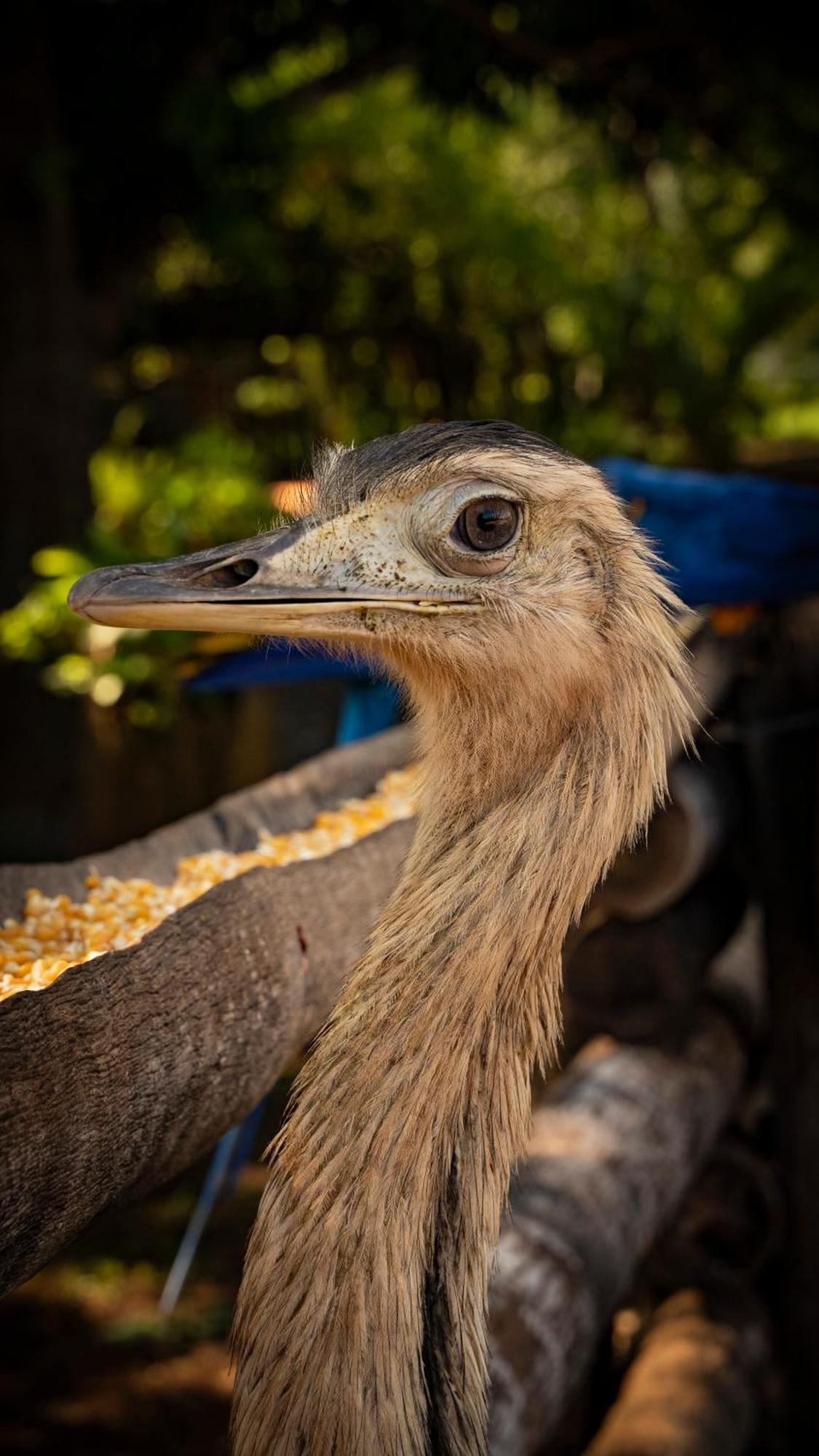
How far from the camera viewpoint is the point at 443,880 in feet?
4.28

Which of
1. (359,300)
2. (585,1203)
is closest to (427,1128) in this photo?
(585,1203)

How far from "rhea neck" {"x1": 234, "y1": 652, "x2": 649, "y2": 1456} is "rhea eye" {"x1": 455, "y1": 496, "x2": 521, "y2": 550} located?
16 cm

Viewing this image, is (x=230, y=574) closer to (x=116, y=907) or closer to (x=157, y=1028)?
(x=157, y=1028)

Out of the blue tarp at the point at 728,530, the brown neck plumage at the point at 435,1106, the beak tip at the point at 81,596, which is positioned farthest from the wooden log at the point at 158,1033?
the blue tarp at the point at 728,530

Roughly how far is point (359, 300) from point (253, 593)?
7.16m

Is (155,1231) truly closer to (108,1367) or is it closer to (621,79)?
(108,1367)

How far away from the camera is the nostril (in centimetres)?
123

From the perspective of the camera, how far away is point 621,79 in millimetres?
5746

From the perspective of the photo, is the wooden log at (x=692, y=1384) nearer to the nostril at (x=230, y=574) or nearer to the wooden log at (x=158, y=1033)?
the wooden log at (x=158, y=1033)

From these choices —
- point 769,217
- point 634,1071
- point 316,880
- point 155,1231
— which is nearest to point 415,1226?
point 316,880

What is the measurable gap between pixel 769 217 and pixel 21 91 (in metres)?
5.72

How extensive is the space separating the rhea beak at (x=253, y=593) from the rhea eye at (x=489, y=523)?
0.21 feet

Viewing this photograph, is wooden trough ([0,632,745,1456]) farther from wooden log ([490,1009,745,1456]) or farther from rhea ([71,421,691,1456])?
Answer: rhea ([71,421,691,1456])

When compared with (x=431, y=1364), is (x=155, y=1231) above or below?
below
